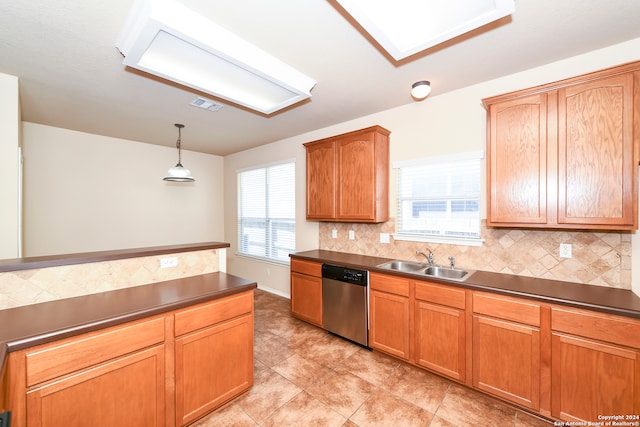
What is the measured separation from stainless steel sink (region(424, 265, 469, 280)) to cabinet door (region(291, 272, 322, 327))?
1317mm

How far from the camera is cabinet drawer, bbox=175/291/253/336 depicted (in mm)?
1773

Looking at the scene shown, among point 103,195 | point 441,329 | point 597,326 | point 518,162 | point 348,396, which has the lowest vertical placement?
point 348,396

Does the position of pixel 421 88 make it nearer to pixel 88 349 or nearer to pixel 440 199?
pixel 440 199

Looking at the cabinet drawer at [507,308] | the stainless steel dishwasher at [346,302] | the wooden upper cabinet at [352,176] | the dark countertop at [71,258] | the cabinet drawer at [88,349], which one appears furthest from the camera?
the wooden upper cabinet at [352,176]

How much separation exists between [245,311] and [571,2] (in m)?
3.11

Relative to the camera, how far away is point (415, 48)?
1789 mm

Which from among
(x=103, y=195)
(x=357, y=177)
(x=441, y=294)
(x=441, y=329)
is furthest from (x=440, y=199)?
(x=103, y=195)

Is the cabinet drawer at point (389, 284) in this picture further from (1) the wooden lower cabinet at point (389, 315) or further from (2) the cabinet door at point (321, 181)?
(2) the cabinet door at point (321, 181)

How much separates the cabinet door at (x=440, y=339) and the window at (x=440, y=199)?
836mm

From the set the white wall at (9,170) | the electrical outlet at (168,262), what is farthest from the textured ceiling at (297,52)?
the electrical outlet at (168,262)

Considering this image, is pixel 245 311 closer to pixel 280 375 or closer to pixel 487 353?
pixel 280 375

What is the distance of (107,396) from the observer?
1.49m

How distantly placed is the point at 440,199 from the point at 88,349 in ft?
10.5

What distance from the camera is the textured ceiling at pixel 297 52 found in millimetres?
1695
